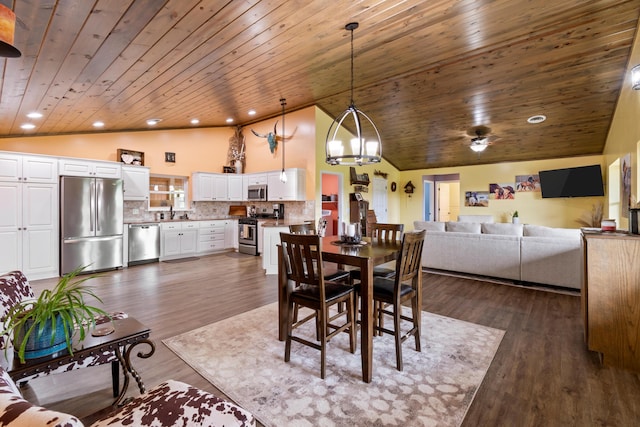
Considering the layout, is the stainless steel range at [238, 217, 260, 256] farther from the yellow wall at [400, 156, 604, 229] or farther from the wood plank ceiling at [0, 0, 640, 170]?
the yellow wall at [400, 156, 604, 229]

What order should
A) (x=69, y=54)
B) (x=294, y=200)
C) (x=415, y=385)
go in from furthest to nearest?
1. (x=294, y=200)
2. (x=69, y=54)
3. (x=415, y=385)

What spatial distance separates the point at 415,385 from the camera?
2.12 meters

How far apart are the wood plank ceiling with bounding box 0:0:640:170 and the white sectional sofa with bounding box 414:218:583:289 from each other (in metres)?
2.28

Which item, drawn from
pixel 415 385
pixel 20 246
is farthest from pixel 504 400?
pixel 20 246

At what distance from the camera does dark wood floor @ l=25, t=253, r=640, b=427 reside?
1.88 metres

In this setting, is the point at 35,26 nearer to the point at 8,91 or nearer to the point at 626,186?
the point at 8,91

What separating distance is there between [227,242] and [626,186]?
735 cm

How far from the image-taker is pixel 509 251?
4602 millimetres

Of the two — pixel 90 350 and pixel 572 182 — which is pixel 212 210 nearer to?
pixel 90 350

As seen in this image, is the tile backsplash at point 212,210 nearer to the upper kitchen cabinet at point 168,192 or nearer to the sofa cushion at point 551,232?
the upper kitchen cabinet at point 168,192

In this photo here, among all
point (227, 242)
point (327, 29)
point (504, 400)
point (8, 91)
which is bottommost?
point (504, 400)

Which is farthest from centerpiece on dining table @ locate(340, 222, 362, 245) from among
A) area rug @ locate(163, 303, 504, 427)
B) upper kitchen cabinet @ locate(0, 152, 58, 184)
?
upper kitchen cabinet @ locate(0, 152, 58, 184)

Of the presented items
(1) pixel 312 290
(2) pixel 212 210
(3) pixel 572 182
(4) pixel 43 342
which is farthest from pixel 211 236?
(3) pixel 572 182

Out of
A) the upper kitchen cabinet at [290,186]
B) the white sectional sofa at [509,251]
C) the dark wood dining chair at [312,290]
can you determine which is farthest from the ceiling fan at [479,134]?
the dark wood dining chair at [312,290]
